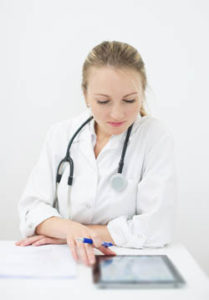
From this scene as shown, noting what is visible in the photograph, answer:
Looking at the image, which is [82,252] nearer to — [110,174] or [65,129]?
[110,174]

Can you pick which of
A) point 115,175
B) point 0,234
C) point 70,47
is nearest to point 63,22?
point 70,47

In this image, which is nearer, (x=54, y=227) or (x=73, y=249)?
(x=73, y=249)

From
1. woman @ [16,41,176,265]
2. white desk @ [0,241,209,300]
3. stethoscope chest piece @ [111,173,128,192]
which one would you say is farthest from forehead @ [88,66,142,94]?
white desk @ [0,241,209,300]

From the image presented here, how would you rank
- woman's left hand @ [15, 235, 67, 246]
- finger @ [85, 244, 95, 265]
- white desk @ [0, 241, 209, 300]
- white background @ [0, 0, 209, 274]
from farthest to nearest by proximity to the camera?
1. white background @ [0, 0, 209, 274]
2. woman's left hand @ [15, 235, 67, 246]
3. finger @ [85, 244, 95, 265]
4. white desk @ [0, 241, 209, 300]

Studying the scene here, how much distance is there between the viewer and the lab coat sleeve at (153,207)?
1016mm

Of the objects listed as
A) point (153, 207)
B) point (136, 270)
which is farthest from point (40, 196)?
point (136, 270)

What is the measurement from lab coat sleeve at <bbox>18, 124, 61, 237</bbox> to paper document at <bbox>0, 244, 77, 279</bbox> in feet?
0.35

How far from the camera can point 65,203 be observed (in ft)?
3.76

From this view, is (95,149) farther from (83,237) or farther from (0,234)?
(0,234)

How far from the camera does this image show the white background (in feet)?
6.13

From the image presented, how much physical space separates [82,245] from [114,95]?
0.46m

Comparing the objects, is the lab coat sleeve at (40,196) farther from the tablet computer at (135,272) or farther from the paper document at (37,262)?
the tablet computer at (135,272)

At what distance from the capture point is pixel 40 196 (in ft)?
3.71

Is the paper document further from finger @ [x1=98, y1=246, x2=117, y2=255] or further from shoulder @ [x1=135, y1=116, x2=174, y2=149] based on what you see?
shoulder @ [x1=135, y1=116, x2=174, y2=149]
